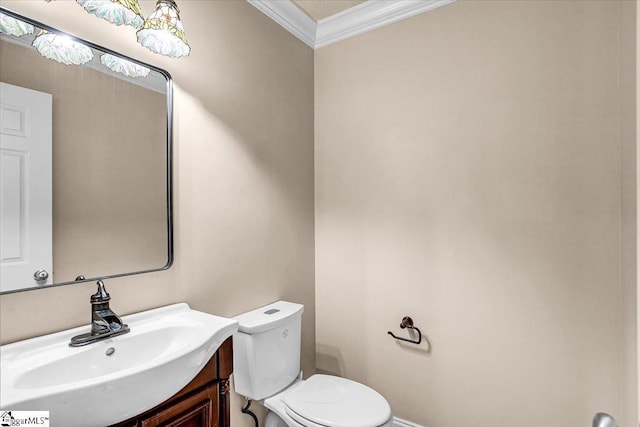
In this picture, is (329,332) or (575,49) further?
(329,332)

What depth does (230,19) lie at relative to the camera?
1.68m

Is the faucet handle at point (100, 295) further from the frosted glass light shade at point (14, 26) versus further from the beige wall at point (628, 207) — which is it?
the beige wall at point (628, 207)

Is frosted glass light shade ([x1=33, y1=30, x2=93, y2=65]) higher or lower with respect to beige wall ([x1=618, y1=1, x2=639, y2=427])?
higher

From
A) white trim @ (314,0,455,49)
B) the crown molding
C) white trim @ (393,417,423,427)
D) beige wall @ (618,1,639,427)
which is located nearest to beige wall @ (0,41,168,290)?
the crown molding

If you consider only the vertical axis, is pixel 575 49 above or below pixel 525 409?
above

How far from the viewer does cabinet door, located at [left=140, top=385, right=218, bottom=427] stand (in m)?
0.98

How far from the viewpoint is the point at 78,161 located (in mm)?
1158

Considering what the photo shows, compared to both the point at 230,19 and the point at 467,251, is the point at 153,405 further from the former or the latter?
the point at 230,19

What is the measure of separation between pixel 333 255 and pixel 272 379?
0.82 metres

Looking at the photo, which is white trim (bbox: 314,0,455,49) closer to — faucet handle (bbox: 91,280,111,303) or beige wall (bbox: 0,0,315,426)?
beige wall (bbox: 0,0,315,426)

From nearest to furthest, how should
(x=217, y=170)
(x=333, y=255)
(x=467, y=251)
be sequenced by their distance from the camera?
(x=217, y=170)
(x=467, y=251)
(x=333, y=255)

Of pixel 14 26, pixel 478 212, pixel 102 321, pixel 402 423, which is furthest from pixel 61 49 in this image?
pixel 402 423

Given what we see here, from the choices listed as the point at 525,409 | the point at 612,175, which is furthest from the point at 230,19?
the point at 525,409

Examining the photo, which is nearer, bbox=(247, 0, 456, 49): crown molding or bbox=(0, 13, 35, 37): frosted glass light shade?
bbox=(0, 13, 35, 37): frosted glass light shade
